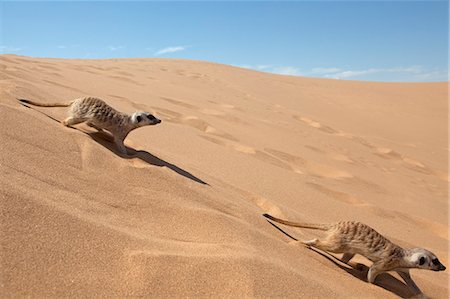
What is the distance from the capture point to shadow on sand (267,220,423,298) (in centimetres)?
317

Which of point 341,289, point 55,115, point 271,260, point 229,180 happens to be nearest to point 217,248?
point 271,260

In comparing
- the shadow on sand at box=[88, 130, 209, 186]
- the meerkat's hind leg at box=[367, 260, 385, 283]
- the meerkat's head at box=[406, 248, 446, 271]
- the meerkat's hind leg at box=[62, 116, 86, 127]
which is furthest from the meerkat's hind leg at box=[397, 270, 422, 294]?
the meerkat's hind leg at box=[62, 116, 86, 127]

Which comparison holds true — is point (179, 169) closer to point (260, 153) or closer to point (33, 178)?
point (33, 178)

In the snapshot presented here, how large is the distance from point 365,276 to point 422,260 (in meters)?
0.46

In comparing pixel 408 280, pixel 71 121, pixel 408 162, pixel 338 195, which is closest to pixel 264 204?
pixel 408 280

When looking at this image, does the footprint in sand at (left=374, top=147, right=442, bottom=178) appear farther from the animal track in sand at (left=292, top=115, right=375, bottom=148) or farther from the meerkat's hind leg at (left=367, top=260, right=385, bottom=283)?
the meerkat's hind leg at (left=367, top=260, right=385, bottom=283)

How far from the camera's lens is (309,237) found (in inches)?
140

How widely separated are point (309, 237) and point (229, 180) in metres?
1.12

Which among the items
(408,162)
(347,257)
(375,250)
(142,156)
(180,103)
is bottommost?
(408,162)

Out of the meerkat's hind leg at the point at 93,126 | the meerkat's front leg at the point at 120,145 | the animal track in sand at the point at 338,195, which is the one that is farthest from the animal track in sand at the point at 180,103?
the meerkat's front leg at the point at 120,145

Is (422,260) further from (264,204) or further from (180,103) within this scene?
(180,103)

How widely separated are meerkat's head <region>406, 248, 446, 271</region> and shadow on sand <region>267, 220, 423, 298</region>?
0.68ft

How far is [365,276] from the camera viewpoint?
3.31 metres

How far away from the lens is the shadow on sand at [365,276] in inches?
125
